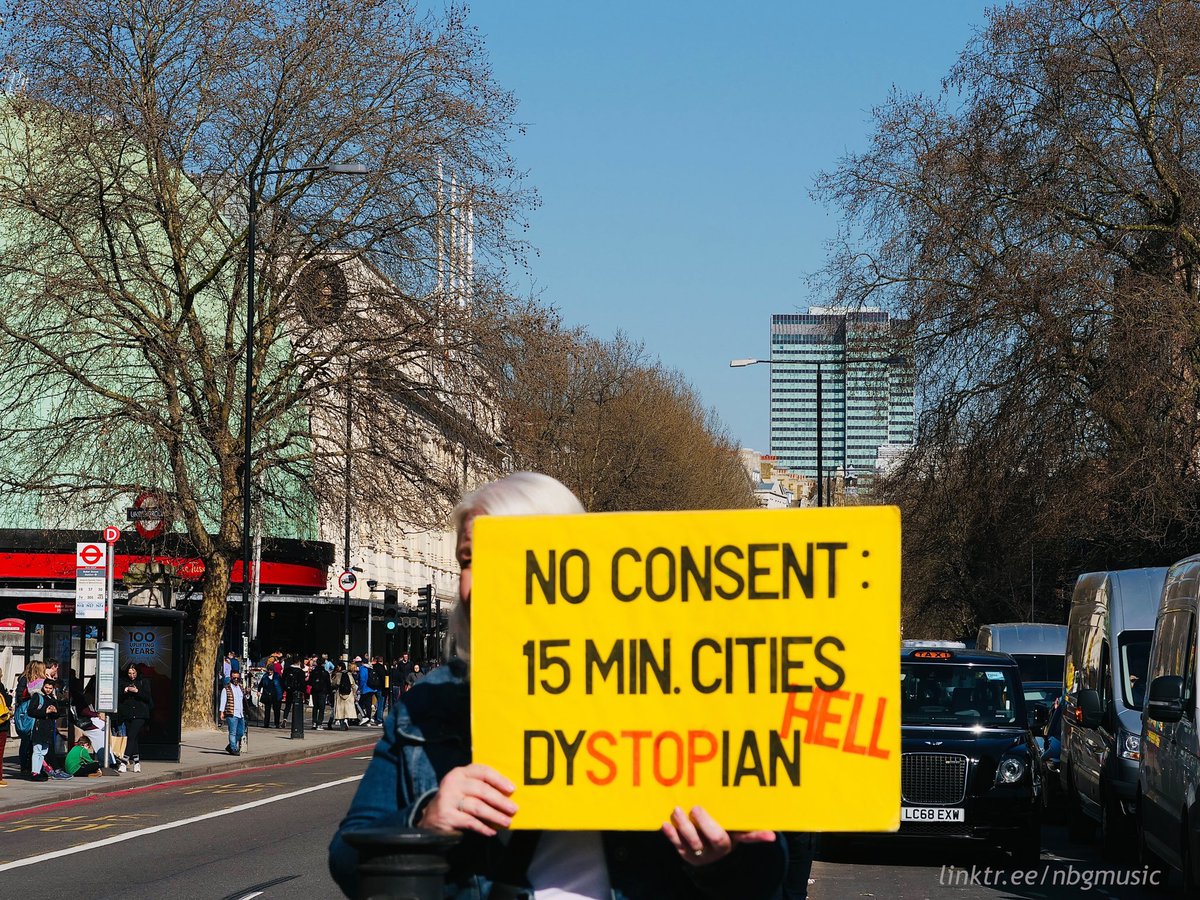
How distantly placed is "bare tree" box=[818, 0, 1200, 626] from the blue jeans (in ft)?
40.9

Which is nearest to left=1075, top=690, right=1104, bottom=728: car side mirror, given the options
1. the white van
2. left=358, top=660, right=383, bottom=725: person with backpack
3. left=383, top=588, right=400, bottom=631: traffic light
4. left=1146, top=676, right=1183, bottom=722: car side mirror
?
the white van

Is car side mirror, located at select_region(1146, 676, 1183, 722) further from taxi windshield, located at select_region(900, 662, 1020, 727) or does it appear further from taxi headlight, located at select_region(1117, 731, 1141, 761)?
taxi windshield, located at select_region(900, 662, 1020, 727)

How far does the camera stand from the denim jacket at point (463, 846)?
10.1ft

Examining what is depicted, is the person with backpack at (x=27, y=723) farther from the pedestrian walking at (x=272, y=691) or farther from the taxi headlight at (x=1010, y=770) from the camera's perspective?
the pedestrian walking at (x=272, y=691)

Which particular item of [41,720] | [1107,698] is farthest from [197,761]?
[1107,698]

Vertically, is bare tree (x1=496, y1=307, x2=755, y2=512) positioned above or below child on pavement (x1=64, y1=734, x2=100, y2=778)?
above

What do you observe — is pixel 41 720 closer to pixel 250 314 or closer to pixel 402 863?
pixel 250 314

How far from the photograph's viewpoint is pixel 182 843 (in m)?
16.5

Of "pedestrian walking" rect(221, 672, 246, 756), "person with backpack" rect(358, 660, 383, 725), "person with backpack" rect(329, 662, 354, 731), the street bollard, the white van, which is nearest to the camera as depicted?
the street bollard

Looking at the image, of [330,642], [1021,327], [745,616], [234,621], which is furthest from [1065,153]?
[330,642]

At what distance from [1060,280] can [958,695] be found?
1442 cm

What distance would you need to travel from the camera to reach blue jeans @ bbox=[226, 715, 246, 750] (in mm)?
30797

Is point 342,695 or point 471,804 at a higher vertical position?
point 471,804

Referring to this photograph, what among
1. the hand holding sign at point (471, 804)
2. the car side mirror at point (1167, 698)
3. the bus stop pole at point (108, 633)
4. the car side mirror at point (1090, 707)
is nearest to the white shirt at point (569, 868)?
the hand holding sign at point (471, 804)
